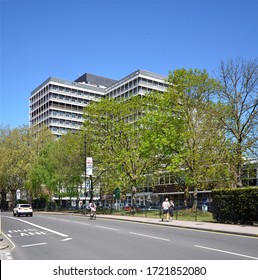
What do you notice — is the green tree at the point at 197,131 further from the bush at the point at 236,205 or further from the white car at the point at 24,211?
the white car at the point at 24,211

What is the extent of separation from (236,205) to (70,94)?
363ft

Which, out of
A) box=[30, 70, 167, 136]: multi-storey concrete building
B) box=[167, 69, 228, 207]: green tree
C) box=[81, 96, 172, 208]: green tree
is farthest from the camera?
box=[30, 70, 167, 136]: multi-storey concrete building

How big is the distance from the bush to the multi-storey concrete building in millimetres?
94640

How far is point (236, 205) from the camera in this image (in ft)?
83.5

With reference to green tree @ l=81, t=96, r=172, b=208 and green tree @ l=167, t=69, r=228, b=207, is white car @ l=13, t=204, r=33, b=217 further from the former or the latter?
green tree @ l=167, t=69, r=228, b=207

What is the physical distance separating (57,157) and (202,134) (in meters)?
26.6

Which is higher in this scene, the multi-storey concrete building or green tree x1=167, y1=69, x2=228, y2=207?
the multi-storey concrete building

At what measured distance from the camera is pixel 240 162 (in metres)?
37.6

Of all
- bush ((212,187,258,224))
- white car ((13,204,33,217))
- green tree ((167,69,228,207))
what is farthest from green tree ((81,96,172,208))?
bush ((212,187,258,224))

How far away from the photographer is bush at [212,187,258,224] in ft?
79.6

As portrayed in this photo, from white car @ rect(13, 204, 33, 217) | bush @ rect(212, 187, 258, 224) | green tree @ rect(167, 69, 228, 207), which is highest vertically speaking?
green tree @ rect(167, 69, 228, 207)

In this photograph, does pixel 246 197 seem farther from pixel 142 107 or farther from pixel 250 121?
pixel 142 107
